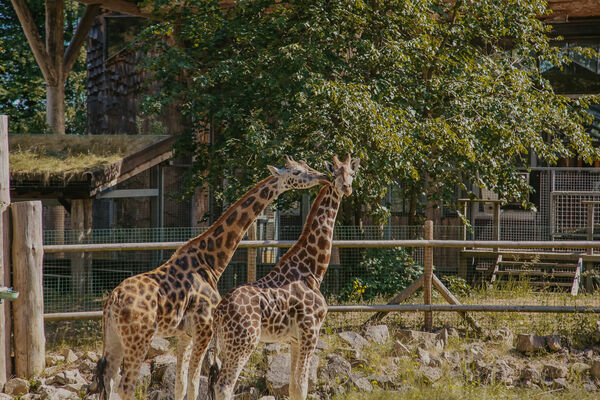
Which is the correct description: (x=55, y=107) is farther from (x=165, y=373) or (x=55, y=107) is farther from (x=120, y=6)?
(x=165, y=373)

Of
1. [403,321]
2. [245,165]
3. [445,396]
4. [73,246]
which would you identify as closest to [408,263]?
[403,321]

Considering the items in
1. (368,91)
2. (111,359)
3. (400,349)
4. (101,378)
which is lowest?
(400,349)

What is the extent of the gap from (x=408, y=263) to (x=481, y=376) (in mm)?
3445

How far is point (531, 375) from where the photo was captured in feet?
21.8

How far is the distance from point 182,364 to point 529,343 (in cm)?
412

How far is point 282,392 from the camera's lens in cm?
610

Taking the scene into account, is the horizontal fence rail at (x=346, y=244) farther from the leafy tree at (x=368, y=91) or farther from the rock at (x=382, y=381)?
the rock at (x=382, y=381)

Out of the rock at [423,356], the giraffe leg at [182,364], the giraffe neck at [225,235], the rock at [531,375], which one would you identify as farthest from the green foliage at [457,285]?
the giraffe leg at [182,364]

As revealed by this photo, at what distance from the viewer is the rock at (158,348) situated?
6.79 m

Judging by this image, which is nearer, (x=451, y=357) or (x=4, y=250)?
(x=4, y=250)

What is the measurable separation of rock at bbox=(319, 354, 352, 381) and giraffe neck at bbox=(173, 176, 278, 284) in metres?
2.07

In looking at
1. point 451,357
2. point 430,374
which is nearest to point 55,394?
point 430,374

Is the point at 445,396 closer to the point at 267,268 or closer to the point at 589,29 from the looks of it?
the point at 267,268

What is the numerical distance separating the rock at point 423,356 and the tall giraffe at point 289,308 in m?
2.36
